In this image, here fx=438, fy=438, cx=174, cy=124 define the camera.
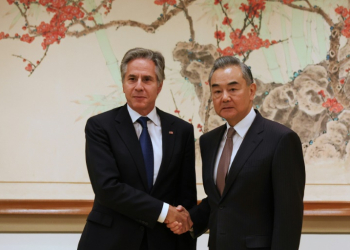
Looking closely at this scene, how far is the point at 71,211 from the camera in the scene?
3514mm

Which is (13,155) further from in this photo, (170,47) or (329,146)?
(329,146)

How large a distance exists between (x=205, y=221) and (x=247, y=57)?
1.67 meters

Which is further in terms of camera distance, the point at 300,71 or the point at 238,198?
the point at 300,71

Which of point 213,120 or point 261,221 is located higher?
point 213,120

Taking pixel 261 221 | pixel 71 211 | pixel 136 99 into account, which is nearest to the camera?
pixel 261 221

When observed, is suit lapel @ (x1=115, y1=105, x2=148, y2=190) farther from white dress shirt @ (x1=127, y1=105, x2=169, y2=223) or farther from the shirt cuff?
the shirt cuff

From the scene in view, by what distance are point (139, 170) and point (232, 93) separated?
25.2 inches

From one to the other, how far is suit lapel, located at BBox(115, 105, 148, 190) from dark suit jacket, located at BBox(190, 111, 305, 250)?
0.43 metres

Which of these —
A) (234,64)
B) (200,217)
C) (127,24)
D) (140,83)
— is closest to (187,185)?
(200,217)

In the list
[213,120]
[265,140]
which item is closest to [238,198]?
[265,140]

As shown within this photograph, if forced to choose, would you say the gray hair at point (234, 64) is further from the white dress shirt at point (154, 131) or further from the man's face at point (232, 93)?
the white dress shirt at point (154, 131)

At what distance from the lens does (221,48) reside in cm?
366

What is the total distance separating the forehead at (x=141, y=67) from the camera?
8.02 ft

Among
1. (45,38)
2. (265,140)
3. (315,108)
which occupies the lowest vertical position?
(265,140)
